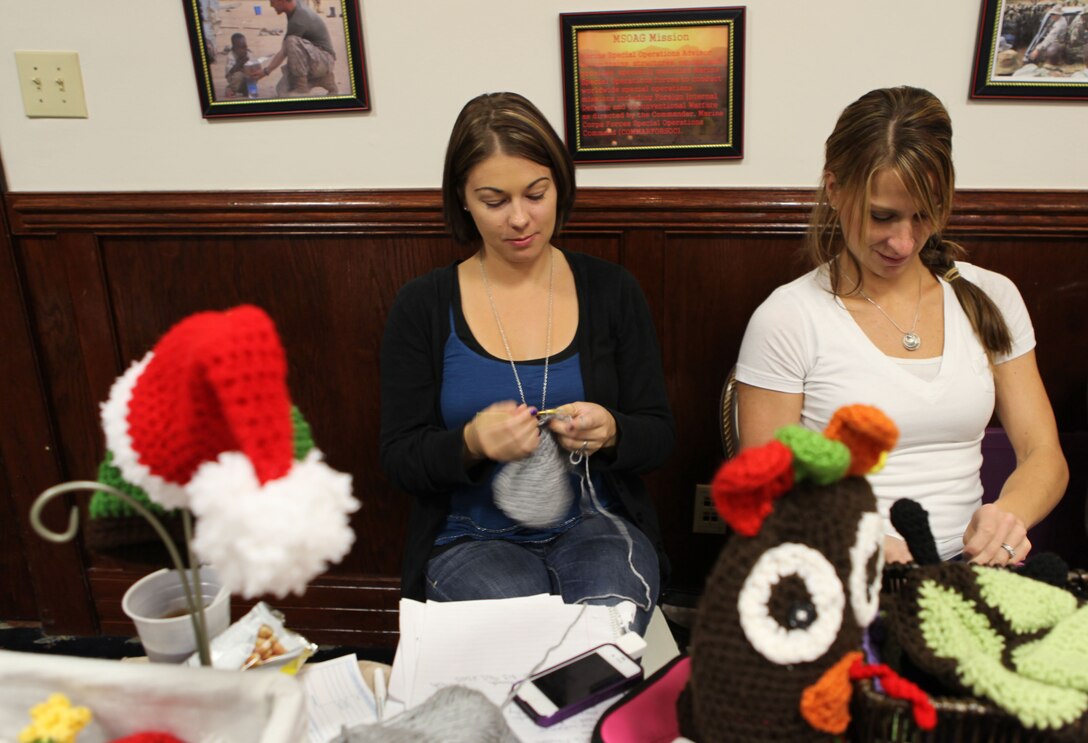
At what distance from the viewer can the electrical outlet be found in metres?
1.86

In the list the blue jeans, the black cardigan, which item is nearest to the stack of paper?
the blue jeans

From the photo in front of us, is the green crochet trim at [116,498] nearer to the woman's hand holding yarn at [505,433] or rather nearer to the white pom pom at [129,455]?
the white pom pom at [129,455]

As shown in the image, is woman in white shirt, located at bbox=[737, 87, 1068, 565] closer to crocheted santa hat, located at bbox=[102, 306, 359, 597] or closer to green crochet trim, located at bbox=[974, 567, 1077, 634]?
green crochet trim, located at bbox=[974, 567, 1077, 634]

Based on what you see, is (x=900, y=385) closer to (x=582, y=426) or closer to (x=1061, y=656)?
(x=582, y=426)

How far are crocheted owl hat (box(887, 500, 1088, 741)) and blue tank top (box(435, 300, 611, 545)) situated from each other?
0.65m

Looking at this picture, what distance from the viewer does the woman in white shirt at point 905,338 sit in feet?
3.84

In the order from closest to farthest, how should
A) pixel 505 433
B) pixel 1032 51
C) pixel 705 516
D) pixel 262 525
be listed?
pixel 262 525 < pixel 505 433 < pixel 1032 51 < pixel 705 516

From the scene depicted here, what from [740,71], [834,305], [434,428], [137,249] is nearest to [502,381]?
[434,428]

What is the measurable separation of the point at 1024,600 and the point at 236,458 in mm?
697

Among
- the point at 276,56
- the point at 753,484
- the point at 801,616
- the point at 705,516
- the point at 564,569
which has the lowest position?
the point at 705,516

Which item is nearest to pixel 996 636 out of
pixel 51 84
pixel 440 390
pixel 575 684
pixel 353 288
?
pixel 575 684

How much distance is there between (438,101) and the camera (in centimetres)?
164

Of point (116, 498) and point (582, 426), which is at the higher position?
point (116, 498)

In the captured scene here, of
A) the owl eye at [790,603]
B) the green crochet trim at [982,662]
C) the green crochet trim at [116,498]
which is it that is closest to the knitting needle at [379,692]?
the green crochet trim at [116,498]
